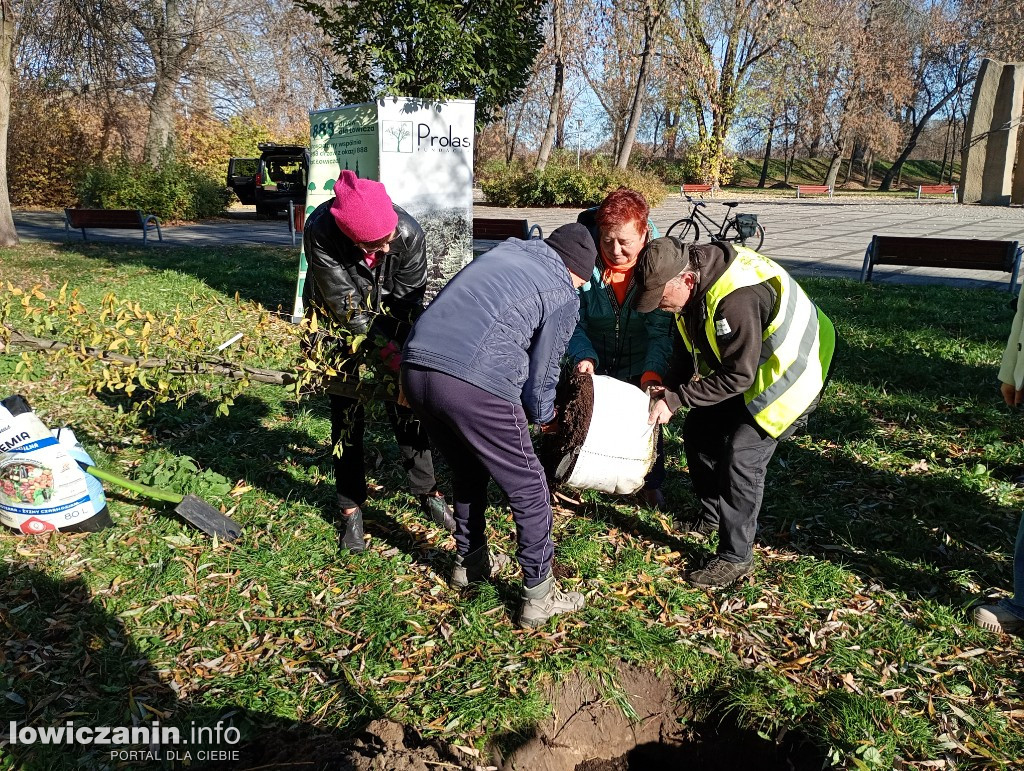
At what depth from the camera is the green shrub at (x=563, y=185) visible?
930 inches

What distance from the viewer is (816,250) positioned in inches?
511

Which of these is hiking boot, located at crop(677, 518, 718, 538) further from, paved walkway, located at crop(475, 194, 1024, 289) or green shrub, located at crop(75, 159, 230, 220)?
green shrub, located at crop(75, 159, 230, 220)

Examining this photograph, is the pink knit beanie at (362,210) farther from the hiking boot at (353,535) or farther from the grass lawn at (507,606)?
the hiking boot at (353,535)

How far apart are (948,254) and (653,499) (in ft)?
23.4

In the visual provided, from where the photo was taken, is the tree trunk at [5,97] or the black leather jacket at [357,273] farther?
the tree trunk at [5,97]

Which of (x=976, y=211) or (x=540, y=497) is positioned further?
(x=976, y=211)

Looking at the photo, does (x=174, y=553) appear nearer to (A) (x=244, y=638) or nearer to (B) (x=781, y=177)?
(A) (x=244, y=638)

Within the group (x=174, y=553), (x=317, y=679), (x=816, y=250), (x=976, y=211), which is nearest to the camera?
(x=317, y=679)

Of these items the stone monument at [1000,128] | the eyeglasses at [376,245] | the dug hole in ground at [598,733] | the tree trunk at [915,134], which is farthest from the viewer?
the tree trunk at [915,134]

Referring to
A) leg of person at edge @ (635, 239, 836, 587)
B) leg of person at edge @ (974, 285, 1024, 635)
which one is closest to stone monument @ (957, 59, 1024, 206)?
leg of person at edge @ (974, 285, 1024, 635)

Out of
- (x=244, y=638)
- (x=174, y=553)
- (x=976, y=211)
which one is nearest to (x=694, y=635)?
(x=244, y=638)

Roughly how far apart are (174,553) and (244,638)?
0.84 m

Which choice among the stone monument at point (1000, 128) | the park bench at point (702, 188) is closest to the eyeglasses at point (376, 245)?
the stone monument at point (1000, 128)

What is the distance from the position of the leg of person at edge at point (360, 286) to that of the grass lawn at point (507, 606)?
0.22m
